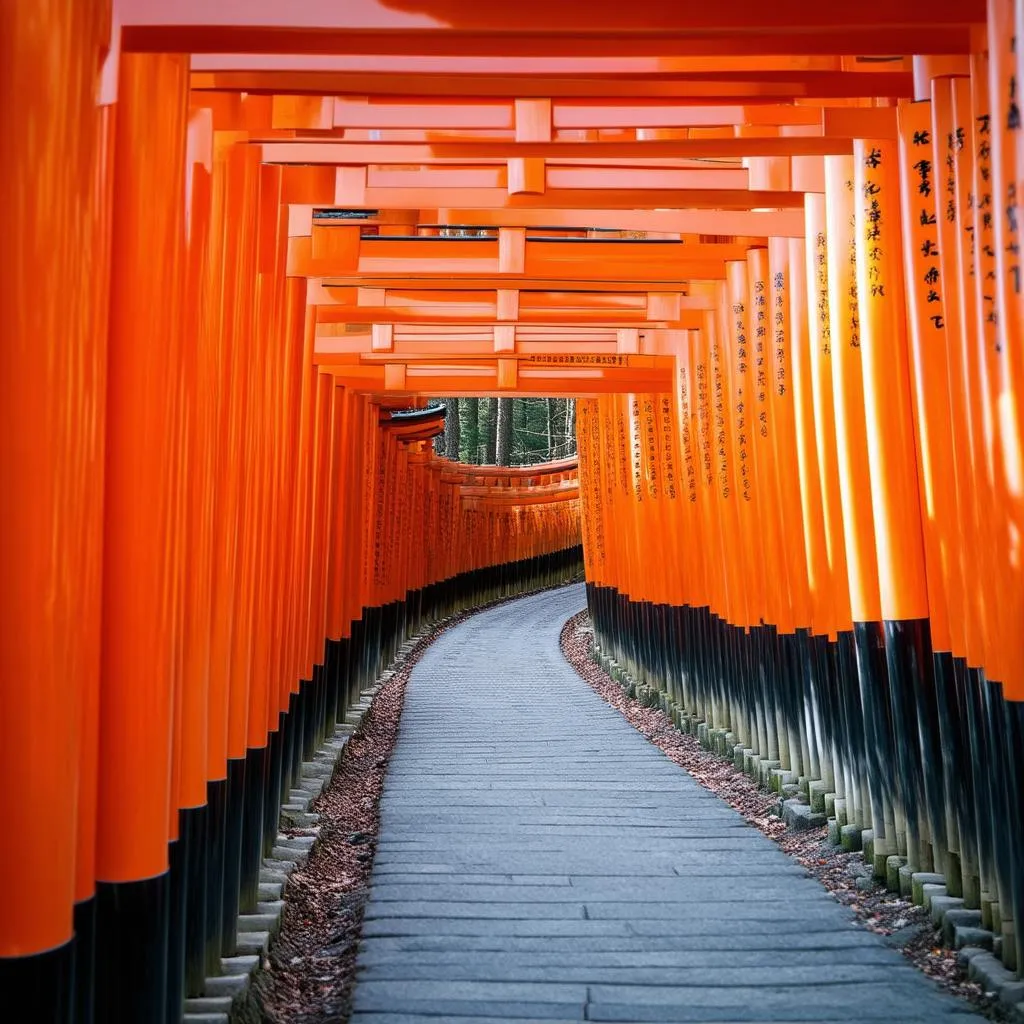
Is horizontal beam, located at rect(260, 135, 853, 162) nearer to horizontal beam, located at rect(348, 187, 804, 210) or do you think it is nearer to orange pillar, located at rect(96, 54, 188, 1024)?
horizontal beam, located at rect(348, 187, 804, 210)

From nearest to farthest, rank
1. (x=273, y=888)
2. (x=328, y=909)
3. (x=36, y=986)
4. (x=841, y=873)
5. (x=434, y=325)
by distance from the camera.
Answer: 1. (x=36, y=986)
2. (x=273, y=888)
3. (x=328, y=909)
4. (x=841, y=873)
5. (x=434, y=325)

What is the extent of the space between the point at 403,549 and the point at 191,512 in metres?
15.2

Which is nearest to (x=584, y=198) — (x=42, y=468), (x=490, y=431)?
(x=42, y=468)

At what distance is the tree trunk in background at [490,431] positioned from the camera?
36219 millimetres

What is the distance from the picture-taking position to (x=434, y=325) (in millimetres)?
10492

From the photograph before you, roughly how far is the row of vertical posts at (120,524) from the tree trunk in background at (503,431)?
92.1 ft

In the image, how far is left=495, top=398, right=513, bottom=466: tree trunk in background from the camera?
110 ft

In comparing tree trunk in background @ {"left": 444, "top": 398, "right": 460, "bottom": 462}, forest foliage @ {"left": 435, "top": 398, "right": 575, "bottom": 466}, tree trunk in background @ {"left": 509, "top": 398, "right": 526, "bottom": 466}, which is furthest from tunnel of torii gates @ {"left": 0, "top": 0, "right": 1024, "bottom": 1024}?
tree trunk in background @ {"left": 509, "top": 398, "right": 526, "bottom": 466}

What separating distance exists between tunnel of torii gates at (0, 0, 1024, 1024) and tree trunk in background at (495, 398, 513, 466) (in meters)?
23.2

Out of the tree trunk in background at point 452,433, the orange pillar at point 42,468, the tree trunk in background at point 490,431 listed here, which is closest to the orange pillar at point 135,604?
the orange pillar at point 42,468

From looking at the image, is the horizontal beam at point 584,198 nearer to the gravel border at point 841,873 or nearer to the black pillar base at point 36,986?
the gravel border at point 841,873

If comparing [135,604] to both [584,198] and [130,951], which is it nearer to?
[130,951]

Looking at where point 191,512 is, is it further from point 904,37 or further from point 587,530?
point 587,530

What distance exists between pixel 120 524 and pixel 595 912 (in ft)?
10.4
